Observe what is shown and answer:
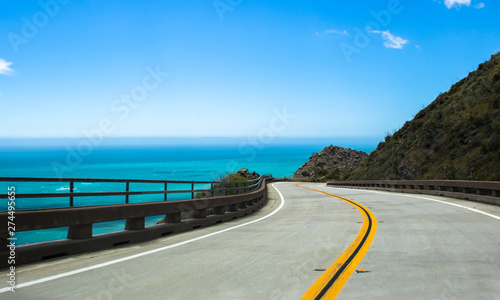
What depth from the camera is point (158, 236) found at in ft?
34.5

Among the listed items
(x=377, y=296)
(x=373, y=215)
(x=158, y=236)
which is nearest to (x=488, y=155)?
(x=373, y=215)

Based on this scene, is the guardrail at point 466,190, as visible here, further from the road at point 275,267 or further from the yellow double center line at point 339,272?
the yellow double center line at point 339,272

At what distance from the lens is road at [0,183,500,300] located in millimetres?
5363

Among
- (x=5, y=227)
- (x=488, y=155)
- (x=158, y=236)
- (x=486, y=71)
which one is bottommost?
(x=158, y=236)

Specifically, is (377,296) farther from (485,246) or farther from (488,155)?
(488,155)

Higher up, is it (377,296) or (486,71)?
(486,71)

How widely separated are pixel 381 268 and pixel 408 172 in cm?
3396

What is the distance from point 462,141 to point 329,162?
102794 millimetres

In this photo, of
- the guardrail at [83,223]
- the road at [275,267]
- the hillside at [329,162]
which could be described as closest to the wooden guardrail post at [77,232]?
the guardrail at [83,223]

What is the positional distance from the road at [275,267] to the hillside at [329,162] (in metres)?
110

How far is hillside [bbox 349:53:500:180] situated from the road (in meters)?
16.1

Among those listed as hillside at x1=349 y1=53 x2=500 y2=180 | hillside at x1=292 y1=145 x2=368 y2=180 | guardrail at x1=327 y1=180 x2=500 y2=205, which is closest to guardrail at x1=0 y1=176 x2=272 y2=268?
guardrail at x1=327 y1=180 x2=500 y2=205

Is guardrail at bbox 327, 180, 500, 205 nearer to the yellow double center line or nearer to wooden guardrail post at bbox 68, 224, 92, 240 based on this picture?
the yellow double center line

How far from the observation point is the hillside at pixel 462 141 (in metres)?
26.3
